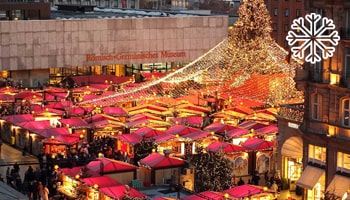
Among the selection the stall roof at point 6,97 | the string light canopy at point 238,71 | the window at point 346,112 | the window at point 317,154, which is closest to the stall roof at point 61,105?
the string light canopy at point 238,71

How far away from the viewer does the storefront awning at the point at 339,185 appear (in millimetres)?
38000

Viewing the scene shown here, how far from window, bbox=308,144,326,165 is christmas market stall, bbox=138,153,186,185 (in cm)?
580

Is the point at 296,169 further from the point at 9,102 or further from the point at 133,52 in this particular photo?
the point at 133,52

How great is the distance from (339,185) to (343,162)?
1.18 meters

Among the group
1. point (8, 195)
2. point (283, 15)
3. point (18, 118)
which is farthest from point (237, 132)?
point (283, 15)

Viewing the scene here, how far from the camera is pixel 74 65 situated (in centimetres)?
8125

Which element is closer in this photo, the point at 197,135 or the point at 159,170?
the point at 159,170

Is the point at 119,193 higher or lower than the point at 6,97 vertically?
higher

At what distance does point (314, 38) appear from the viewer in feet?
123

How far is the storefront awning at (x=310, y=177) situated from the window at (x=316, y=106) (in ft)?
7.36

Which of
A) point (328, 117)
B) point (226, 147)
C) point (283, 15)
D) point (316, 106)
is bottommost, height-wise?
point (226, 147)

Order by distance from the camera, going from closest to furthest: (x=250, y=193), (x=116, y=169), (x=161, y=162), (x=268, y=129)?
(x=250, y=193) < (x=116, y=169) < (x=161, y=162) < (x=268, y=129)

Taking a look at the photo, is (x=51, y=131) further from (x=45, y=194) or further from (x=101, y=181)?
(x=101, y=181)

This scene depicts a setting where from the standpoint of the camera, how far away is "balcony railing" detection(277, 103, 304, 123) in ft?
144
